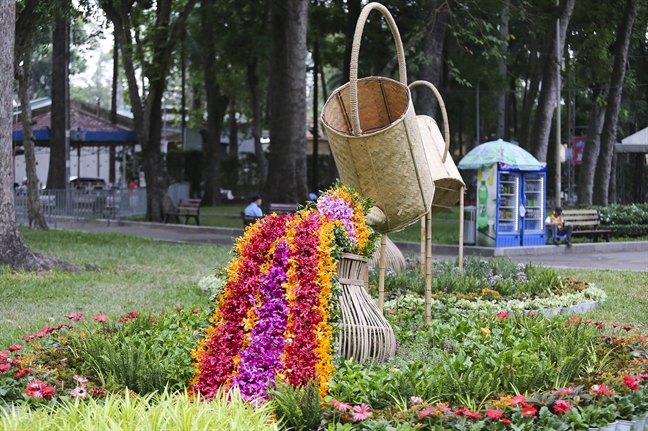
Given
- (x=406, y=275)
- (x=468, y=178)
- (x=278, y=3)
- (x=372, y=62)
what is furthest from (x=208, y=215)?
(x=406, y=275)

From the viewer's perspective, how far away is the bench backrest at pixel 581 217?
71.1 feet

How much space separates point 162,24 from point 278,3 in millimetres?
3959

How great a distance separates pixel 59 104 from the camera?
3200 centimetres

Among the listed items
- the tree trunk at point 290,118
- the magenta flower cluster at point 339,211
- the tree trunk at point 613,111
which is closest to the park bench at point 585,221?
the tree trunk at point 613,111

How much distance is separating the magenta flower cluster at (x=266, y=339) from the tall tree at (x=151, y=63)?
19.6 m

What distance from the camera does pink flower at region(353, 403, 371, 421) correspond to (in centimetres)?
459

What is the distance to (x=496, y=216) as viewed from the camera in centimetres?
1942

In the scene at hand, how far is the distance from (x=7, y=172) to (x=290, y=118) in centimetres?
947

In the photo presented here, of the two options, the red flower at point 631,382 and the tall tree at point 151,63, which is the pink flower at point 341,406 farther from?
the tall tree at point 151,63

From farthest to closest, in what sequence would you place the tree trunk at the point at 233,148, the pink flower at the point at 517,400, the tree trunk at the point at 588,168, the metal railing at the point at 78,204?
the tree trunk at the point at 233,148 → the metal railing at the point at 78,204 → the tree trunk at the point at 588,168 → the pink flower at the point at 517,400

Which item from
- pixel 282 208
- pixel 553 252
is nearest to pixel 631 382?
pixel 553 252

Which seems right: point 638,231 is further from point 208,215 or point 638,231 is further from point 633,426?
point 633,426

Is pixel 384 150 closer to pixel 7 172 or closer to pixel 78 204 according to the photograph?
pixel 7 172

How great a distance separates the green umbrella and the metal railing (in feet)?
48.4
